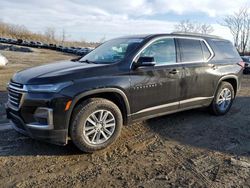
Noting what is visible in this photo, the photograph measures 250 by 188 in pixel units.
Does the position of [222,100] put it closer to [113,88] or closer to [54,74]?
[113,88]

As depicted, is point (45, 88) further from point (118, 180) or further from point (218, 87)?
point (218, 87)

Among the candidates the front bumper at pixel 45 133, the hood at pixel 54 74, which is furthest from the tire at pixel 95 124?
the hood at pixel 54 74

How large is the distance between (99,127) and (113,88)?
0.62 m

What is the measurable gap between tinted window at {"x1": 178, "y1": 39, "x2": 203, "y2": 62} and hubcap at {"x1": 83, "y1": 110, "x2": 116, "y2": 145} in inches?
77.3

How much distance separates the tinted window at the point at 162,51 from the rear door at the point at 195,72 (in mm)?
201

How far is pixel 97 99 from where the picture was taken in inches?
166

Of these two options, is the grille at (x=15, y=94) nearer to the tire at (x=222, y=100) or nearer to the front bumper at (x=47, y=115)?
the front bumper at (x=47, y=115)

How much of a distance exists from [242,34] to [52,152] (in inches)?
2217

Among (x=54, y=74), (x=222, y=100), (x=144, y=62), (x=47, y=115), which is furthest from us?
(x=222, y=100)

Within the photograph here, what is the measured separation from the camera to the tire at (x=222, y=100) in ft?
20.6

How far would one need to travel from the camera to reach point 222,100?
6469 millimetres

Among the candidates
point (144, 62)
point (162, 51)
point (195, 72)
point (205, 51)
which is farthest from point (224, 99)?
point (144, 62)

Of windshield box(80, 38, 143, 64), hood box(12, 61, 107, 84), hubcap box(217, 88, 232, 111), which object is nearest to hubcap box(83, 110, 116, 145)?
hood box(12, 61, 107, 84)

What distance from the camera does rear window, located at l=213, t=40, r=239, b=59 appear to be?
6.28 metres
